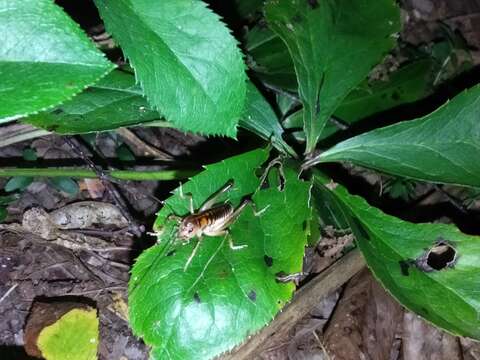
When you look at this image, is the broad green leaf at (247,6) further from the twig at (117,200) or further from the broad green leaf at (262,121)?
the twig at (117,200)

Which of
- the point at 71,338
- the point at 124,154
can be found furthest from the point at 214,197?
the point at 124,154

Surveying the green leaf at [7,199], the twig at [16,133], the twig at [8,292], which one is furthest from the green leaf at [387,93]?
→ the twig at [8,292]

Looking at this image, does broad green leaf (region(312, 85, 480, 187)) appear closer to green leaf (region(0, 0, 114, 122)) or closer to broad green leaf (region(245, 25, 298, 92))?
broad green leaf (region(245, 25, 298, 92))

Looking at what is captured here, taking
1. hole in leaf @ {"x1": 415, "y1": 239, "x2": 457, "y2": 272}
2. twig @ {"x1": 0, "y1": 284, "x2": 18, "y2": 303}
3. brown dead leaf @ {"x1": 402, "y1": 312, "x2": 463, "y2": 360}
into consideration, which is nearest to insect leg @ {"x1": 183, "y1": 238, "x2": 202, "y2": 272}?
hole in leaf @ {"x1": 415, "y1": 239, "x2": 457, "y2": 272}

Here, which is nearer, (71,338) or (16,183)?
(71,338)

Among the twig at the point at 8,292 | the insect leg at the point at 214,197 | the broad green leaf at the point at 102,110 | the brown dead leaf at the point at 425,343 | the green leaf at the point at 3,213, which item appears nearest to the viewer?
the insect leg at the point at 214,197

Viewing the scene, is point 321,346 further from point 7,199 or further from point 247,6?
point 247,6

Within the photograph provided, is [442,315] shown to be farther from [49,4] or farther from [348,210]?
[49,4]
